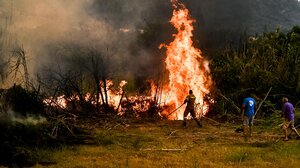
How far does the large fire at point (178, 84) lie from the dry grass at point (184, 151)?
20.6ft

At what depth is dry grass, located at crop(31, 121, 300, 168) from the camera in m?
11.4

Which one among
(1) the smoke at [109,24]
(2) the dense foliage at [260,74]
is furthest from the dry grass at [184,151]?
(1) the smoke at [109,24]

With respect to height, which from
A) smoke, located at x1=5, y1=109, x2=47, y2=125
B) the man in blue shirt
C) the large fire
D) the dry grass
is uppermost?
the large fire

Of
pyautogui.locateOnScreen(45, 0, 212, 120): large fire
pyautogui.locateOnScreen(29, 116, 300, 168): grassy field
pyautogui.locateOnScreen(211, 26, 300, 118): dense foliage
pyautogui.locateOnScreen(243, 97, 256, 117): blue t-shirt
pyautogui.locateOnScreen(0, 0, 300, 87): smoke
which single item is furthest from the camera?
pyautogui.locateOnScreen(45, 0, 212, 120): large fire

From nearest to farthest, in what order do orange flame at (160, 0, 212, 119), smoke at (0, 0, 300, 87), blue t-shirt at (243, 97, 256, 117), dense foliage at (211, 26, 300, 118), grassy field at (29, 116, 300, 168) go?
1. grassy field at (29, 116, 300, 168)
2. blue t-shirt at (243, 97, 256, 117)
3. smoke at (0, 0, 300, 87)
4. dense foliage at (211, 26, 300, 118)
5. orange flame at (160, 0, 212, 119)

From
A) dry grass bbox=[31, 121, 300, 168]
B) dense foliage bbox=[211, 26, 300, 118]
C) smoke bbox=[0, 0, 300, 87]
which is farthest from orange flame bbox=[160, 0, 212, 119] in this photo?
dry grass bbox=[31, 121, 300, 168]

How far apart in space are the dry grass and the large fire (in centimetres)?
627

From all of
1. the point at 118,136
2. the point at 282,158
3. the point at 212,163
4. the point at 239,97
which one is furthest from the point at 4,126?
the point at 239,97

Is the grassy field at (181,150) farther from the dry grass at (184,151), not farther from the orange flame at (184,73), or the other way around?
the orange flame at (184,73)

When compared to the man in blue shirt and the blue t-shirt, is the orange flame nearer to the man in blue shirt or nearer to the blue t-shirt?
the man in blue shirt

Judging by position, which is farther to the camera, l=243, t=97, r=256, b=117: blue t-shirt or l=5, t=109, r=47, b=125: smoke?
l=243, t=97, r=256, b=117: blue t-shirt

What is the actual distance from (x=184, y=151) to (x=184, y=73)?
38.2 ft

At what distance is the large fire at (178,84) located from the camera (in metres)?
23.0

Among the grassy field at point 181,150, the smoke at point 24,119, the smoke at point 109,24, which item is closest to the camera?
the grassy field at point 181,150
